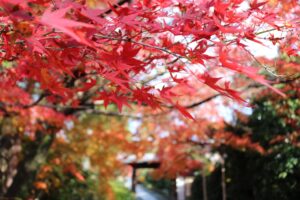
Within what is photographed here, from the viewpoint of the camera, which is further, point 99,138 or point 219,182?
point 219,182

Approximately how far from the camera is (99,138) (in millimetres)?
13203

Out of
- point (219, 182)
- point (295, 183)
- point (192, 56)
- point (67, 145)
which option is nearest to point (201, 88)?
point (295, 183)

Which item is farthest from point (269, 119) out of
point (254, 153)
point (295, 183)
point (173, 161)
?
point (173, 161)

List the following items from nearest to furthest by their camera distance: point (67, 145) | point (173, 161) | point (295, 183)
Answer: point (295, 183) → point (67, 145) → point (173, 161)

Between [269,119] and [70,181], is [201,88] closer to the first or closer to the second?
[269,119]

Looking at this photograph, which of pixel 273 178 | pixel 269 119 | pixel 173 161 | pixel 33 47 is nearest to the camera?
pixel 33 47

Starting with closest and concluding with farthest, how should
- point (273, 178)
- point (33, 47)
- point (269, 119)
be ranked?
point (33, 47)
point (273, 178)
point (269, 119)

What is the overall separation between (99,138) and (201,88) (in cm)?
418

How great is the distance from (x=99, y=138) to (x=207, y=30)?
11302 millimetres

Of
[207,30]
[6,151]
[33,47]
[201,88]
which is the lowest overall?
[33,47]

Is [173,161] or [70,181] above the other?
[173,161]

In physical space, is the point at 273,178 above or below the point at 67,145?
below

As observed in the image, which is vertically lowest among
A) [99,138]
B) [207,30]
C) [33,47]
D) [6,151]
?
[33,47]

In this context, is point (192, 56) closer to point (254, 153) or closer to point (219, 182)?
point (254, 153)
